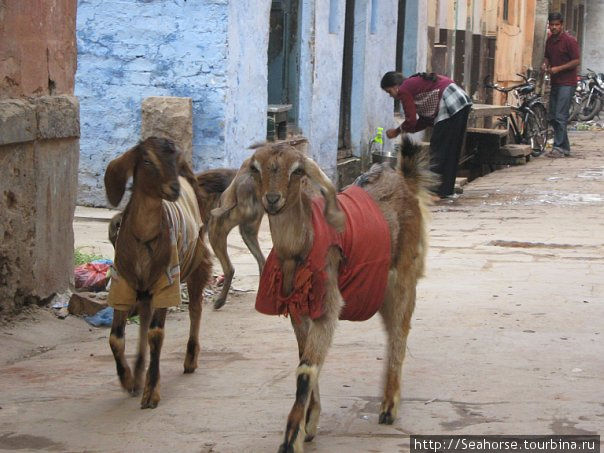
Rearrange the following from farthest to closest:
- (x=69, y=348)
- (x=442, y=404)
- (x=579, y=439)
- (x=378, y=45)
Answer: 1. (x=378, y=45)
2. (x=69, y=348)
3. (x=442, y=404)
4. (x=579, y=439)

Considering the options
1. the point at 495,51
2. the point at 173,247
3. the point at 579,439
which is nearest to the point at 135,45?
the point at 173,247

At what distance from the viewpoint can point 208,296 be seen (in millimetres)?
8211

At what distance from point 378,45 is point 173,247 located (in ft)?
38.2

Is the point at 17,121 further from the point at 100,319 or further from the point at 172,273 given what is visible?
the point at 172,273

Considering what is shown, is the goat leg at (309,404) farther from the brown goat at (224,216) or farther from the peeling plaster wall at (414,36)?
the peeling plaster wall at (414,36)

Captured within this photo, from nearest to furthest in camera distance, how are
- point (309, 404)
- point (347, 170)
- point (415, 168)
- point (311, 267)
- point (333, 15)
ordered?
point (311, 267) < point (309, 404) < point (415, 168) < point (333, 15) < point (347, 170)

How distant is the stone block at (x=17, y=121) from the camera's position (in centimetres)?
664

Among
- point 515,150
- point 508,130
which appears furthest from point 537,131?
point 515,150

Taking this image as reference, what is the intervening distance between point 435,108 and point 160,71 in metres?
3.78

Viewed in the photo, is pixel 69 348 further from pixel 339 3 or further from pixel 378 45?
pixel 378 45

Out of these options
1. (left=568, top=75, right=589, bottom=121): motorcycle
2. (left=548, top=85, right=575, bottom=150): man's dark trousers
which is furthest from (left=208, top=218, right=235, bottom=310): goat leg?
(left=568, top=75, right=589, bottom=121): motorcycle

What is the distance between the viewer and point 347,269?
4.72 meters

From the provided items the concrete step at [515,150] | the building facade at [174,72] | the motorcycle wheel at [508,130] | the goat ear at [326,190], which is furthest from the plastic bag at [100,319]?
the motorcycle wheel at [508,130]

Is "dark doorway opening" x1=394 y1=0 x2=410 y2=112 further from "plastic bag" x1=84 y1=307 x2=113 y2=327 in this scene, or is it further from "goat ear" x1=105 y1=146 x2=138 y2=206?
"goat ear" x1=105 y1=146 x2=138 y2=206
